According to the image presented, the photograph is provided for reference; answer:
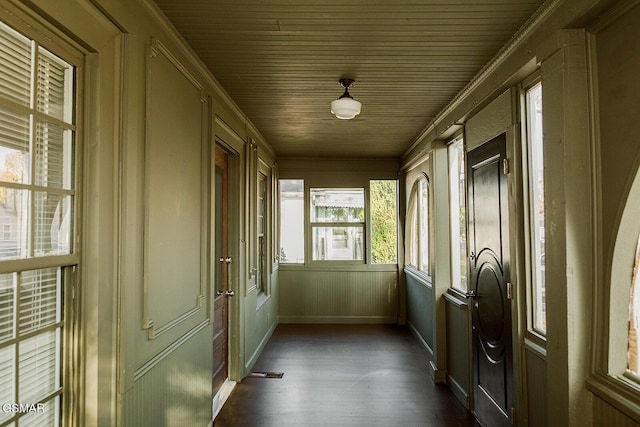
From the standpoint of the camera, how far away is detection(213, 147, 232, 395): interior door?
140 inches

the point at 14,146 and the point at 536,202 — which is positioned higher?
the point at 14,146

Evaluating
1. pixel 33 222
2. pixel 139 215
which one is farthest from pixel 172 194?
pixel 33 222

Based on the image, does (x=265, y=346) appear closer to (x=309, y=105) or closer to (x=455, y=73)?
(x=309, y=105)

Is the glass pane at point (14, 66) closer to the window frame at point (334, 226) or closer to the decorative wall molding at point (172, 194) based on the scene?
the decorative wall molding at point (172, 194)

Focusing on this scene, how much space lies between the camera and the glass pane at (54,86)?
52.6 inches

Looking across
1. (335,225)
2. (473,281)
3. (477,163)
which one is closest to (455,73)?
(477,163)

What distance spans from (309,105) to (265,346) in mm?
3226

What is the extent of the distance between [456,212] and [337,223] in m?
2.64

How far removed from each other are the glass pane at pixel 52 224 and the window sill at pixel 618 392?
2.27 m

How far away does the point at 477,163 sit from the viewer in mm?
3119

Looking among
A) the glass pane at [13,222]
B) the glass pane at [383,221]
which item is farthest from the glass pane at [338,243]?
the glass pane at [13,222]

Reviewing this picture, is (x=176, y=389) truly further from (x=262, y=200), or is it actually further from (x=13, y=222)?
(x=262, y=200)

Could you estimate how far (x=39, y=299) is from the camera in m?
1.34

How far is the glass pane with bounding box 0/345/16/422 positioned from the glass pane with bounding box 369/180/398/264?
5.48m
